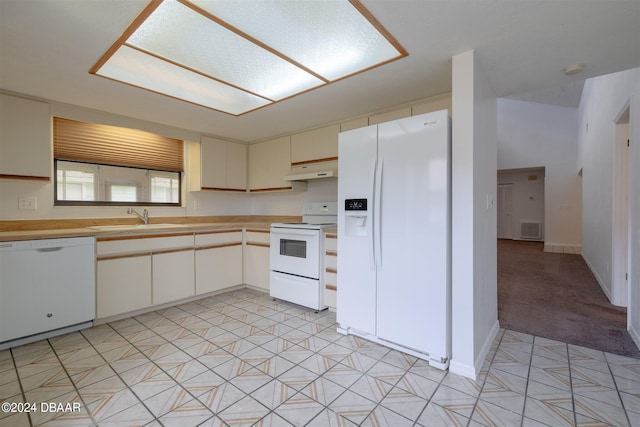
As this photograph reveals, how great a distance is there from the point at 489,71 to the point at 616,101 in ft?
7.69

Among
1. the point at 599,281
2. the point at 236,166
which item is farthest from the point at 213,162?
the point at 599,281

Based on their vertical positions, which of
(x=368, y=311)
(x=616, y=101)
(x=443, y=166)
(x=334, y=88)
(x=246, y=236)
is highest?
(x=616, y=101)

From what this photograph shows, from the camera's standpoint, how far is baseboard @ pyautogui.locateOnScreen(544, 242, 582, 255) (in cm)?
684

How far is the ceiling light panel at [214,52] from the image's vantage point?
161cm

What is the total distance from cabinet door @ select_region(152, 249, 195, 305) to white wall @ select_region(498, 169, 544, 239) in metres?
9.75

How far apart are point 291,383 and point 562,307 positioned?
323 cm

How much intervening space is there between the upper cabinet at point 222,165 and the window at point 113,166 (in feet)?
1.23

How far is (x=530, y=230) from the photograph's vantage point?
28.9ft

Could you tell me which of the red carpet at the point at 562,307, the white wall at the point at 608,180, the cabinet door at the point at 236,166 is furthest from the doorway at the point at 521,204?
the cabinet door at the point at 236,166

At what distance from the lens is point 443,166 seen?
1929 mm

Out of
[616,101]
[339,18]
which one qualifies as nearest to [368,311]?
[339,18]

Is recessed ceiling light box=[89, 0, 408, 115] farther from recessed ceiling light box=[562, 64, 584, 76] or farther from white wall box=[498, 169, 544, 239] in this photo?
white wall box=[498, 169, 544, 239]

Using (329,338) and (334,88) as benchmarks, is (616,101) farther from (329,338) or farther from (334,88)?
(329,338)

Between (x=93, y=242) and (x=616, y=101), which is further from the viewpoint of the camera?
(x=616, y=101)
